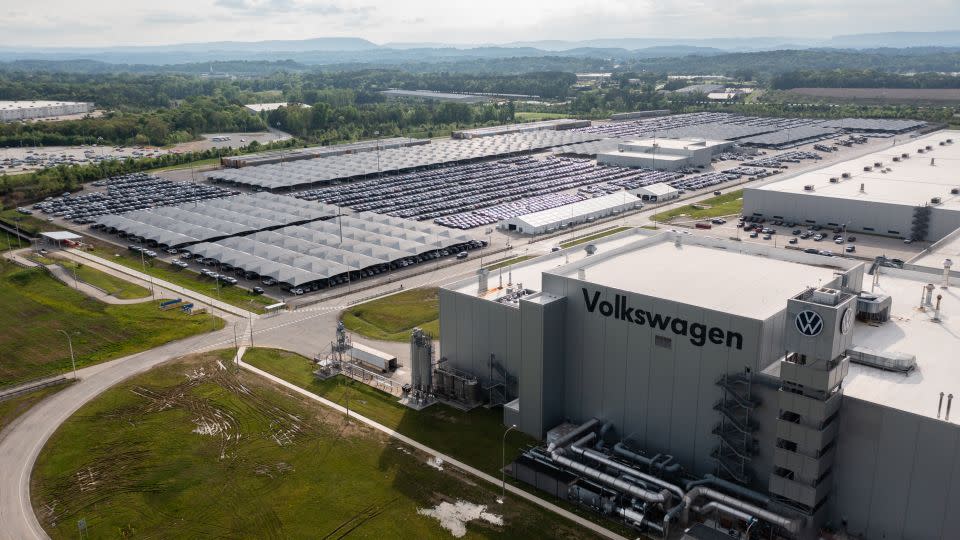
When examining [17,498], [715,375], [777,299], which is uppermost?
[777,299]

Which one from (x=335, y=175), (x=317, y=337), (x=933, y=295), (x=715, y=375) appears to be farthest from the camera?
(x=335, y=175)

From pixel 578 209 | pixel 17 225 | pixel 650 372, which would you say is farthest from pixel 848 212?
pixel 17 225

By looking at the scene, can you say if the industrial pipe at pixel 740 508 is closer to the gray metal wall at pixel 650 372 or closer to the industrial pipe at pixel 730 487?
the industrial pipe at pixel 730 487

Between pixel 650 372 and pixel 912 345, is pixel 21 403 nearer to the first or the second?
pixel 650 372

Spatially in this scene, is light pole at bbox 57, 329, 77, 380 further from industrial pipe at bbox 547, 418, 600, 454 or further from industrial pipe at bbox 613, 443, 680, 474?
industrial pipe at bbox 613, 443, 680, 474

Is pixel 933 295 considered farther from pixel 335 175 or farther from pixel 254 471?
pixel 335 175

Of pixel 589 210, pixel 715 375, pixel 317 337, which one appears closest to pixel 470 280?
pixel 317 337
